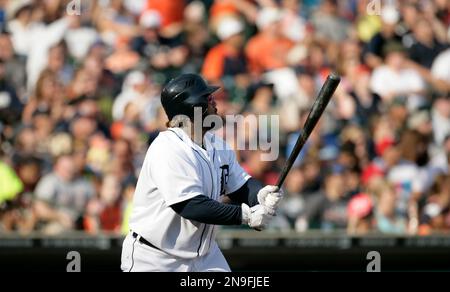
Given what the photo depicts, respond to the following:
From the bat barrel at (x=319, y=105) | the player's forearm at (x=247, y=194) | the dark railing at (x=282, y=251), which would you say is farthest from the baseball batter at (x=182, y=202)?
the dark railing at (x=282, y=251)

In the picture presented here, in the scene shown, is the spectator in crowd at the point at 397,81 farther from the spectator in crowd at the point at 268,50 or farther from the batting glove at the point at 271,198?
the batting glove at the point at 271,198

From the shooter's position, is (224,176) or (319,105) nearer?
(319,105)

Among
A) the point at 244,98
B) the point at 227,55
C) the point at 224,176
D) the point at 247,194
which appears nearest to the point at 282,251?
the point at 244,98

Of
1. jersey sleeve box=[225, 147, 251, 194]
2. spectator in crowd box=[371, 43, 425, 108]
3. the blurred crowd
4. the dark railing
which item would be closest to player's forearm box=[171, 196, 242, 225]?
jersey sleeve box=[225, 147, 251, 194]

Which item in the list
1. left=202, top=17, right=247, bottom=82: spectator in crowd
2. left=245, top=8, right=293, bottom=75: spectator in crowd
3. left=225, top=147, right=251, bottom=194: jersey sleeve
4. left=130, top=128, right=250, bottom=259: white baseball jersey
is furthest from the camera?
left=245, top=8, right=293, bottom=75: spectator in crowd

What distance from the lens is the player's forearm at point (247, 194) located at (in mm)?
6652

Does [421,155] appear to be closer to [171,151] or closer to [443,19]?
[443,19]

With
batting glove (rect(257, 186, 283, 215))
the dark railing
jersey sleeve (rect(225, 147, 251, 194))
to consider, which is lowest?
the dark railing

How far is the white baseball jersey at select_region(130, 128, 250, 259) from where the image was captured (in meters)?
6.21

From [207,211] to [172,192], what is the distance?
212mm

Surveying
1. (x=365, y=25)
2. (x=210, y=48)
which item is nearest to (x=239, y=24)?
(x=210, y=48)

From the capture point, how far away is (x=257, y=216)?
6164 mm

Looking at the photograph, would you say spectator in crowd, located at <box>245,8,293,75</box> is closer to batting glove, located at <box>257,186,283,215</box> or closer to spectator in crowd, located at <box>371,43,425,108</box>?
spectator in crowd, located at <box>371,43,425,108</box>

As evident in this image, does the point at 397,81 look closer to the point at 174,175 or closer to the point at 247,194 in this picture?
the point at 247,194
